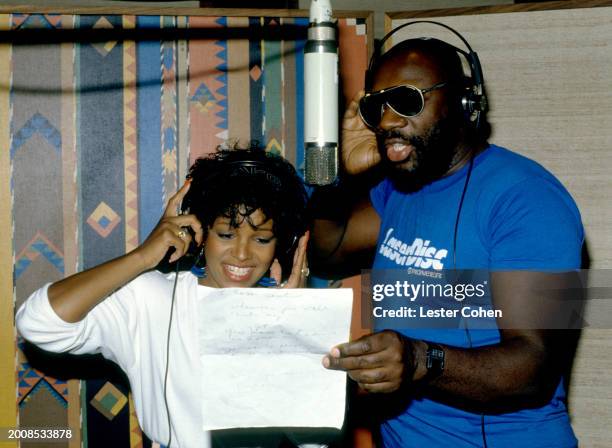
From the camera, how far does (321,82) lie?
45.4 inches

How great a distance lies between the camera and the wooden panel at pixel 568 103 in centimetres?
224

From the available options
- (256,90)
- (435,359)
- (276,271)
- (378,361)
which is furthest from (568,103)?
(378,361)

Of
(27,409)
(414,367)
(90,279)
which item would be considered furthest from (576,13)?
(27,409)

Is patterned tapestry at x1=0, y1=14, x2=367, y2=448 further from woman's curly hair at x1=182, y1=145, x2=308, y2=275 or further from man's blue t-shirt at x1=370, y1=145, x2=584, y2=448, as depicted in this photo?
Result: man's blue t-shirt at x1=370, y1=145, x2=584, y2=448

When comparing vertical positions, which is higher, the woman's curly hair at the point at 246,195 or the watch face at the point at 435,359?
the woman's curly hair at the point at 246,195

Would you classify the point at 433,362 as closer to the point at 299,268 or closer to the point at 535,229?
the point at 535,229

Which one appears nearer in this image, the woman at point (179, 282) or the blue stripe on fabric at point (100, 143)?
Result: the woman at point (179, 282)

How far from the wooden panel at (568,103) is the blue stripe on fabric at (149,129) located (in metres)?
0.94

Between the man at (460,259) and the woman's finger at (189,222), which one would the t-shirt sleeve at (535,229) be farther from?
the woman's finger at (189,222)

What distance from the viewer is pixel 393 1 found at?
2.98 meters

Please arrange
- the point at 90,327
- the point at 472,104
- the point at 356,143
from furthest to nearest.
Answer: the point at 356,143
the point at 472,104
the point at 90,327

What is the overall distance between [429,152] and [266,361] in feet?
2.48

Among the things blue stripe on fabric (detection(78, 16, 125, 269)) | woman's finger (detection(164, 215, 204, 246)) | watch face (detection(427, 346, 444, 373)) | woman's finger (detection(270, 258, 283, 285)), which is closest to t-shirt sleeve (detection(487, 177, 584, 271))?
watch face (detection(427, 346, 444, 373))

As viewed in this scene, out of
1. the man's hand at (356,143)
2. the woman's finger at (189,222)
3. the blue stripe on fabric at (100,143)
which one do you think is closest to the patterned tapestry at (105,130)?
the blue stripe on fabric at (100,143)
